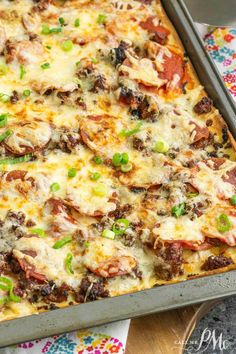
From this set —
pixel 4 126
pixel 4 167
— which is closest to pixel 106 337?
pixel 4 167

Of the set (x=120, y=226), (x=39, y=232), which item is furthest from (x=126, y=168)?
(x=39, y=232)

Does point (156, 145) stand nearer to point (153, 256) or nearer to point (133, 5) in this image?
point (153, 256)

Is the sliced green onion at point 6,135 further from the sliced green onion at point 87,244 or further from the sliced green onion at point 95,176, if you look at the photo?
the sliced green onion at point 87,244

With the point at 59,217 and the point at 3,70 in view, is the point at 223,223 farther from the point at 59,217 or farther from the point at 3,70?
the point at 3,70

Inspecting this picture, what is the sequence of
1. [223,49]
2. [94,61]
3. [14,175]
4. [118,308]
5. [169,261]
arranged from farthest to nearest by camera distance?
[223,49] < [94,61] < [14,175] < [169,261] < [118,308]

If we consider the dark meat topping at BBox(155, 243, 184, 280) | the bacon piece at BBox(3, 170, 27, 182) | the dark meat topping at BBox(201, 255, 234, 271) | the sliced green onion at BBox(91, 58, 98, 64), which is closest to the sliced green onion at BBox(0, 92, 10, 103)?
the bacon piece at BBox(3, 170, 27, 182)

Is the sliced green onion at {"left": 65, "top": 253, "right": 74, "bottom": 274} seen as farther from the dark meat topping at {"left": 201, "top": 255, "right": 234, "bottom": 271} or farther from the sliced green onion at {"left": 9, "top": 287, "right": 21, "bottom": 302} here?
the dark meat topping at {"left": 201, "top": 255, "right": 234, "bottom": 271}
